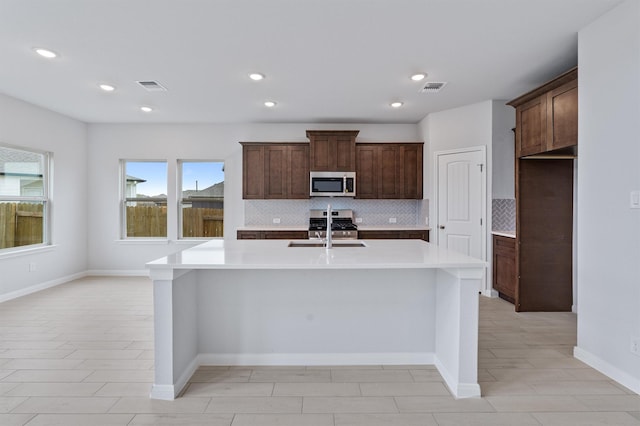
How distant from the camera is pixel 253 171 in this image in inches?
227

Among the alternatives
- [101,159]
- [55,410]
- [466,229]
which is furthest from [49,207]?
[466,229]

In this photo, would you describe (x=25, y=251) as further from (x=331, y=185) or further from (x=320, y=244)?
(x=331, y=185)

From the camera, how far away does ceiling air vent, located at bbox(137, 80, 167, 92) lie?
4086mm

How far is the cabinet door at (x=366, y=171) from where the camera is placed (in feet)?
18.9

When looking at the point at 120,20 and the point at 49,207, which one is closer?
the point at 120,20

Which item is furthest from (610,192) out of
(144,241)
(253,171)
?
(144,241)

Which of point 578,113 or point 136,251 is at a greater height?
point 578,113

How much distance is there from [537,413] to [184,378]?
2.24 metres

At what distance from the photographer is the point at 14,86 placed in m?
4.19

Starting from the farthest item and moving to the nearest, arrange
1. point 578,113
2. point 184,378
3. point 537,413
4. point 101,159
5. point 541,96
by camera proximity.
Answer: point 101,159, point 541,96, point 578,113, point 184,378, point 537,413

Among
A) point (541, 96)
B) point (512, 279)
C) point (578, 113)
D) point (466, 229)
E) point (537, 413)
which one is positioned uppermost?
point (541, 96)

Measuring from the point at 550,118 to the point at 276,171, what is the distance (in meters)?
3.72

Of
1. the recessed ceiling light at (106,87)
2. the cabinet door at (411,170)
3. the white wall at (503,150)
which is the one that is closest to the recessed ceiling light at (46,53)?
the recessed ceiling light at (106,87)

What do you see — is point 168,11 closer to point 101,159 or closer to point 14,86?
point 14,86
